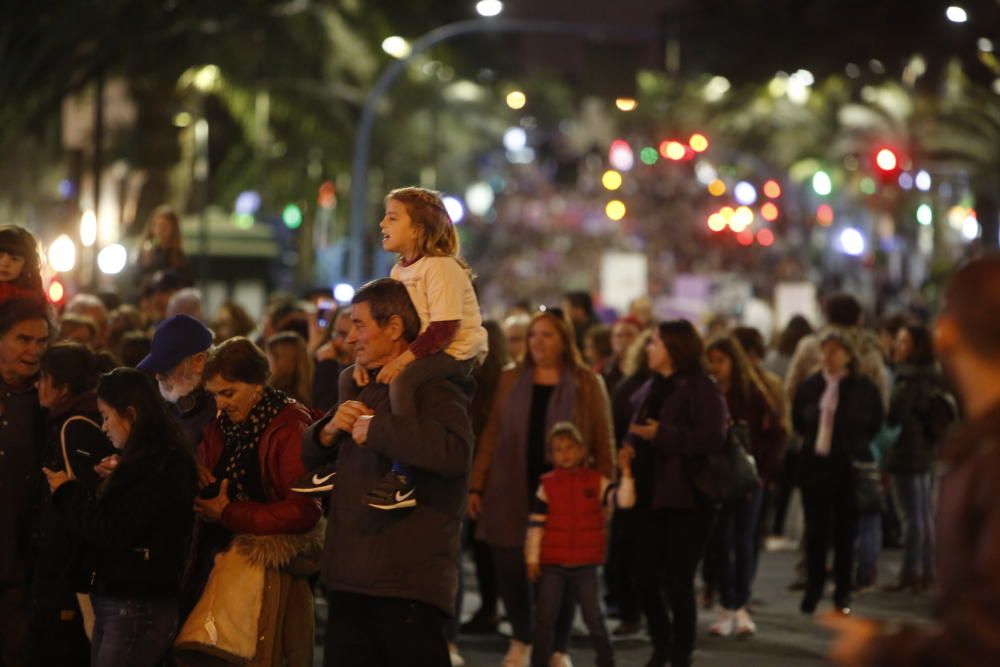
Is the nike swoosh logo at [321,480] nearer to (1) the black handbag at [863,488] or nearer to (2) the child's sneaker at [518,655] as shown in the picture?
(2) the child's sneaker at [518,655]

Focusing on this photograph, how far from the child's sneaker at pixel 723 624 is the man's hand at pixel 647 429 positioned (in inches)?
91.9

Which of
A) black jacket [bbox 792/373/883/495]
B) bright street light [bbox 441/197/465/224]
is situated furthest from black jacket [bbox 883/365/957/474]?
bright street light [bbox 441/197/465/224]

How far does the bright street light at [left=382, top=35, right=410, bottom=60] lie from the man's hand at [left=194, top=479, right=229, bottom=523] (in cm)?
3295

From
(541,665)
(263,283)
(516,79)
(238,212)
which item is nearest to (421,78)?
(238,212)

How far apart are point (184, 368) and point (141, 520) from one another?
1.12 m

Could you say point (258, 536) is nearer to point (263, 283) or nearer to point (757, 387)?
point (757, 387)

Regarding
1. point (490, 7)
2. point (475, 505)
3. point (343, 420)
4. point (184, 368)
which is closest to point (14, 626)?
point (184, 368)

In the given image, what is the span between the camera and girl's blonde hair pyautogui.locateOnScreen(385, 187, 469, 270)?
6730 mm

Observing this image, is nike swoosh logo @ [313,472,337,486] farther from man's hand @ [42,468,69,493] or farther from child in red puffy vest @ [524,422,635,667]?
child in red puffy vest @ [524,422,635,667]

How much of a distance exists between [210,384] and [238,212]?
41.6 meters

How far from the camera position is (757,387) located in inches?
486

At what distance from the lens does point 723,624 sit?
12.4 m

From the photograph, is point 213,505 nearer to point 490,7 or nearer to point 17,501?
point 17,501

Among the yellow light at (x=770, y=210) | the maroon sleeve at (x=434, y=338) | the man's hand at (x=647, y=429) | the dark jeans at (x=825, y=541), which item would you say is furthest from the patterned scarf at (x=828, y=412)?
the yellow light at (x=770, y=210)
